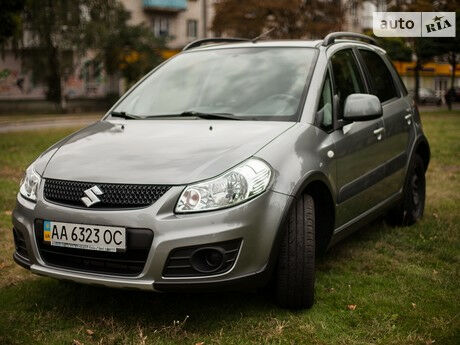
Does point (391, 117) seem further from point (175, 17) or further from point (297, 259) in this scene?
point (175, 17)

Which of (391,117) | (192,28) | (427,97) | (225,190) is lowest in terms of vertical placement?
(427,97)

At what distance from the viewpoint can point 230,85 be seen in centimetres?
452

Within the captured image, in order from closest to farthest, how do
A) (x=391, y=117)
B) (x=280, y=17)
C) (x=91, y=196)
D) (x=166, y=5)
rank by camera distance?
(x=91, y=196) < (x=391, y=117) < (x=280, y=17) < (x=166, y=5)

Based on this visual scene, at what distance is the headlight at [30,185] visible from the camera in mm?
3711

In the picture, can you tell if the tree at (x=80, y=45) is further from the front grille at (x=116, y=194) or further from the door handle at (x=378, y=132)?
the front grille at (x=116, y=194)

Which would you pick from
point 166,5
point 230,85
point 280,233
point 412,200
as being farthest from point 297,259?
point 166,5

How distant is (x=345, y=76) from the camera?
15.9ft

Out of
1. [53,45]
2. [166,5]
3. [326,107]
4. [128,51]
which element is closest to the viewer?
[326,107]

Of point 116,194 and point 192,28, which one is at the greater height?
point 116,194

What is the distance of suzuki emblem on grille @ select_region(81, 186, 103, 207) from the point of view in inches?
134

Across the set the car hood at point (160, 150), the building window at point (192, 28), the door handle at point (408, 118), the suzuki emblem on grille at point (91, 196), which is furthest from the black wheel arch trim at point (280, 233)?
the building window at point (192, 28)

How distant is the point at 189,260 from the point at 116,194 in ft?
1.63

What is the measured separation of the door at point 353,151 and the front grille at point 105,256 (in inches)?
57.4

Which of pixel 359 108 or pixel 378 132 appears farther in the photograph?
pixel 378 132
